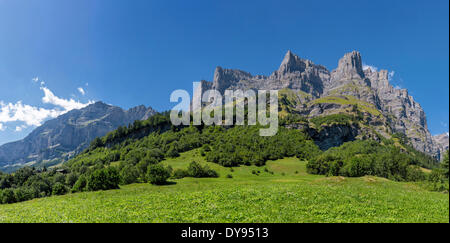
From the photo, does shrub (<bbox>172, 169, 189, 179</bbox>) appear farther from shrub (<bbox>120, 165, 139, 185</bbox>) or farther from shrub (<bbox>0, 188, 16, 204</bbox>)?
shrub (<bbox>0, 188, 16, 204</bbox>)

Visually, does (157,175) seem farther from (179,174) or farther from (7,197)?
(7,197)

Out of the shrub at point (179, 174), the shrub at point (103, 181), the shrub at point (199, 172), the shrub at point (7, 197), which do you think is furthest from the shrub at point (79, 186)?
the shrub at point (199, 172)

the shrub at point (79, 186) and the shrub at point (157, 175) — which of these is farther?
the shrub at point (157, 175)

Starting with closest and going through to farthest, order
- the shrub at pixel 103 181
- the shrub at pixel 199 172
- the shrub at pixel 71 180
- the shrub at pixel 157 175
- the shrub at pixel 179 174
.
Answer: the shrub at pixel 103 181
the shrub at pixel 157 175
the shrub at pixel 179 174
the shrub at pixel 71 180
the shrub at pixel 199 172

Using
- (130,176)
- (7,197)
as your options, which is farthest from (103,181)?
(130,176)

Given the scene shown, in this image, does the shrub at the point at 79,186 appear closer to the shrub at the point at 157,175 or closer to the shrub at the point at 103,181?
the shrub at the point at 103,181

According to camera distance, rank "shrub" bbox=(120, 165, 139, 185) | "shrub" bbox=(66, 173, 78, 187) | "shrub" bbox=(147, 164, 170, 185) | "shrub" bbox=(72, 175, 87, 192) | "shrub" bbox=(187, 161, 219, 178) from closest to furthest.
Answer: "shrub" bbox=(72, 175, 87, 192)
"shrub" bbox=(147, 164, 170, 185)
"shrub" bbox=(120, 165, 139, 185)
"shrub" bbox=(66, 173, 78, 187)
"shrub" bbox=(187, 161, 219, 178)

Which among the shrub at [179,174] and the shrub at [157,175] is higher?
the shrub at [157,175]

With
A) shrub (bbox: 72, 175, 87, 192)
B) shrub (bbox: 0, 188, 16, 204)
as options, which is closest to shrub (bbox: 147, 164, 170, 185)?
shrub (bbox: 72, 175, 87, 192)

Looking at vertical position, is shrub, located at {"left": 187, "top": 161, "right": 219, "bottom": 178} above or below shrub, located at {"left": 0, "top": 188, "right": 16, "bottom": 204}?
above

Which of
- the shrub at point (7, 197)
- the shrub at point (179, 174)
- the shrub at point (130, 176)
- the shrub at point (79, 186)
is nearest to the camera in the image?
the shrub at point (7, 197)

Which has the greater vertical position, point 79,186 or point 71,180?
point 79,186
